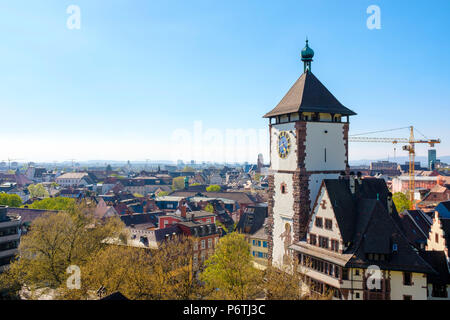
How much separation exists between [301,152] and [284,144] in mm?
3028

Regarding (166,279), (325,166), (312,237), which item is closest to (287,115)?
(325,166)

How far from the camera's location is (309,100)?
136 ft

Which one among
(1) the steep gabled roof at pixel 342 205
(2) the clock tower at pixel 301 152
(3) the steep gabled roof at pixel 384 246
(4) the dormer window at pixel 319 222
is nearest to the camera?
(3) the steep gabled roof at pixel 384 246

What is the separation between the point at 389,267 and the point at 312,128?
17.1 m

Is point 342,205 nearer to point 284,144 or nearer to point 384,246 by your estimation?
point 384,246

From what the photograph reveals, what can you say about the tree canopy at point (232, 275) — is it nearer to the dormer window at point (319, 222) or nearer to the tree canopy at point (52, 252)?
the dormer window at point (319, 222)

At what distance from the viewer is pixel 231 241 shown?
45.2 meters

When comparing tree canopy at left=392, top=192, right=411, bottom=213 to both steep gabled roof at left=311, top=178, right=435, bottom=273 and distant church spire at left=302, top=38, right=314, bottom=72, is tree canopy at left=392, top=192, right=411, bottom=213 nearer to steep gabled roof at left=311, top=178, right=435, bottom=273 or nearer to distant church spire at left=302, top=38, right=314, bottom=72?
steep gabled roof at left=311, top=178, right=435, bottom=273

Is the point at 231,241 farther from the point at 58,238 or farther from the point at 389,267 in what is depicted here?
the point at 58,238

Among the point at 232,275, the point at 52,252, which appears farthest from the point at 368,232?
the point at 52,252

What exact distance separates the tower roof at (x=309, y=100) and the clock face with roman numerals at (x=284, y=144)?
2764mm

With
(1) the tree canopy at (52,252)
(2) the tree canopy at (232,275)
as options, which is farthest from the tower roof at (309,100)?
(1) the tree canopy at (52,252)

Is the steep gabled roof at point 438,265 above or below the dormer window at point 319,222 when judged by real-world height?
below

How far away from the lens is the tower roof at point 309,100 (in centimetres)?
4086
